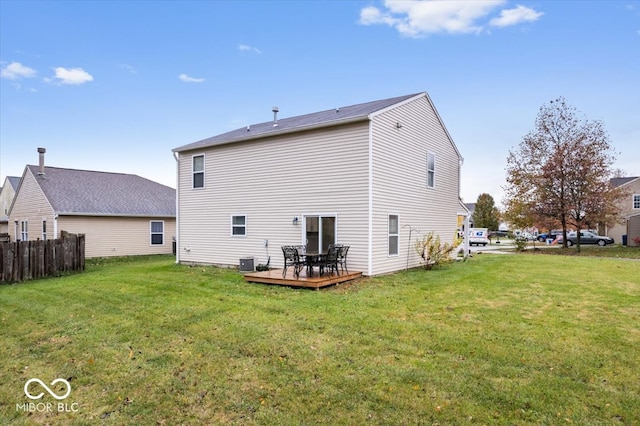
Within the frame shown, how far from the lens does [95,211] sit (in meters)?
19.1

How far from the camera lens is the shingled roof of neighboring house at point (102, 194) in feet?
62.2

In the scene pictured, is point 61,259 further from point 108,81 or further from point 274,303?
point 274,303

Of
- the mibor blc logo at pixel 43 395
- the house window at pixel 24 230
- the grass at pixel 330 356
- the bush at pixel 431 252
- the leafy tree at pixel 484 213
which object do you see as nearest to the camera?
the grass at pixel 330 356

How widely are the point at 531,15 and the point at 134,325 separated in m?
14.8

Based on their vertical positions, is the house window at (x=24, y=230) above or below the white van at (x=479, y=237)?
above

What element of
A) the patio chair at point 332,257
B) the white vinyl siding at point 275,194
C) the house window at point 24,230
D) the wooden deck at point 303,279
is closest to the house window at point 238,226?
the white vinyl siding at point 275,194

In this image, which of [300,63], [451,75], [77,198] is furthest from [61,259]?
[451,75]

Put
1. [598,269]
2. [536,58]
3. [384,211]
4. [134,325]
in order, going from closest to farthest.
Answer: [134,325], [384,211], [598,269], [536,58]

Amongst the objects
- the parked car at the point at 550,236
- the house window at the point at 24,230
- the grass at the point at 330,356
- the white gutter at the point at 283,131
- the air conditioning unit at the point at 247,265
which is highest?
the white gutter at the point at 283,131

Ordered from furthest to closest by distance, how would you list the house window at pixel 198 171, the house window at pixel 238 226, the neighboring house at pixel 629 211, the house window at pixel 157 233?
the neighboring house at pixel 629 211 → the house window at pixel 157 233 → the house window at pixel 198 171 → the house window at pixel 238 226

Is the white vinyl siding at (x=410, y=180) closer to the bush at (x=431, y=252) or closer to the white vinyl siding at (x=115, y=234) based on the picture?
the bush at (x=431, y=252)

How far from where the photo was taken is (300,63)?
56.4 ft

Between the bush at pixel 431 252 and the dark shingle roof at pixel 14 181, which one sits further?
the dark shingle roof at pixel 14 181

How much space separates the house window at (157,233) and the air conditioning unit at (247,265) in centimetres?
1132
